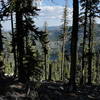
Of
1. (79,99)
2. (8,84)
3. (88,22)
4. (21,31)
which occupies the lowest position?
(79,99)

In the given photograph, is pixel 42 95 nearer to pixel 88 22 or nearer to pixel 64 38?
pixel 88 22

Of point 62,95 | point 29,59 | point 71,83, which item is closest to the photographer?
point 62,95

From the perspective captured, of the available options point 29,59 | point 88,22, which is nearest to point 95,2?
point 88,22

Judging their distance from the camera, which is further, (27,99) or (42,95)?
(42,95)

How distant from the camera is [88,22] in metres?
29.2

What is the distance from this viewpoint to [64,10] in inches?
1665

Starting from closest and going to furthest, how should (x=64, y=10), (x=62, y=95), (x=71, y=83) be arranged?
(x=62, y=95), (x=71, y=83), (x=64, y=10)

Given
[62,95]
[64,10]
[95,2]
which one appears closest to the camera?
[62,95]

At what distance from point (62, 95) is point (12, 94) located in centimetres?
297

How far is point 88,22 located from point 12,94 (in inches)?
775

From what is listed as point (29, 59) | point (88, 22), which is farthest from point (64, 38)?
point (29, 59)

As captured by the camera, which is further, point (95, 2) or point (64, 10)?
point (64, 10)

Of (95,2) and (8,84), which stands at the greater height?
(95,2)

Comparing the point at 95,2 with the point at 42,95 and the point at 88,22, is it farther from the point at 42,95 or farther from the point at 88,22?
the point at 42,95
